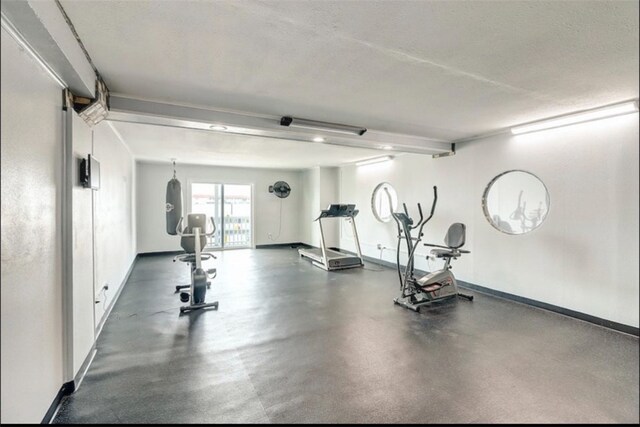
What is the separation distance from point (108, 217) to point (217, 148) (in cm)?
227

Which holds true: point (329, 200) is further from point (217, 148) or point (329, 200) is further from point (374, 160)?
point (217, 148)

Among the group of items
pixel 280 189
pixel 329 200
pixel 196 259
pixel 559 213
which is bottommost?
pixel 196 259

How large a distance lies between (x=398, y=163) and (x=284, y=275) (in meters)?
3.19

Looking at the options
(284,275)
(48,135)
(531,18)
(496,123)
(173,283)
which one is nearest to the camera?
(531,18)

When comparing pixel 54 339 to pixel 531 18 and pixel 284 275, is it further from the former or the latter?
pixel 284 275

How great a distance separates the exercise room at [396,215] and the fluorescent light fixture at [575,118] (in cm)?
3

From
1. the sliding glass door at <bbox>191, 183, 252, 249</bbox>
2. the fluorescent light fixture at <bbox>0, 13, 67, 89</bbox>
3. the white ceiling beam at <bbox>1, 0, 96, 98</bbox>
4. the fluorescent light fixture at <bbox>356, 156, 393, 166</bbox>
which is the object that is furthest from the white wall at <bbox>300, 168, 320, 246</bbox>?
the fluorescent light fixture at <bbox>0, 13, 67, 89</bbox>

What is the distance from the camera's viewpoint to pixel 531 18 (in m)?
1.52

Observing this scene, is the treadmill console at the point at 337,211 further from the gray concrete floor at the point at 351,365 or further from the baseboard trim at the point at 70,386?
the baseboard trim at the point at 70,386

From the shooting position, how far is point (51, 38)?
4.66ft

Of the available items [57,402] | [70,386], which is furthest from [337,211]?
[57,402]

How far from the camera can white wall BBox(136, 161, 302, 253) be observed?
7176mm

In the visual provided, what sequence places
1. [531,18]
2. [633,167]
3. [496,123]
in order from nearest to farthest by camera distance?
[633,167], [531,18], [496,123]

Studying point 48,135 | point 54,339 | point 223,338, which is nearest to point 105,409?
point 54,339
